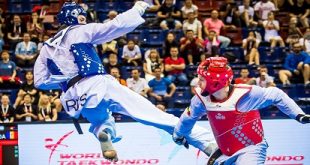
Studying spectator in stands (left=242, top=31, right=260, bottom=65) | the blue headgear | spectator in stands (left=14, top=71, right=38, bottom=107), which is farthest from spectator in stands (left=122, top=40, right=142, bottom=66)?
the blue headgear

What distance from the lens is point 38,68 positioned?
1059 cm

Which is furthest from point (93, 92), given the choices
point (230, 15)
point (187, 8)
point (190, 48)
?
point (230, 15)

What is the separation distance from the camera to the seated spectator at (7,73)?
712 inches

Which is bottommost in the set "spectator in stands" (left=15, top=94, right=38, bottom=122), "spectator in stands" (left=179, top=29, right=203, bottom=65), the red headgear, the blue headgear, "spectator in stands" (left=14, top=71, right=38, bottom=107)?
"spectator in stands" (left=15, top=94, right=38, bottom=122)

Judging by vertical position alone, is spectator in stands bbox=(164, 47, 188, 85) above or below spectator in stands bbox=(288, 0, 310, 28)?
below

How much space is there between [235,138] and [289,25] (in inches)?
505

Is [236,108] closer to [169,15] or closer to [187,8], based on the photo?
[169,15]

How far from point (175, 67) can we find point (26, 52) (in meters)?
3.58

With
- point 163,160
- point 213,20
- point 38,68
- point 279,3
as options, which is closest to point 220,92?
point 38,68

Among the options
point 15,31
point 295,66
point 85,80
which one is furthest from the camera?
point 15,31

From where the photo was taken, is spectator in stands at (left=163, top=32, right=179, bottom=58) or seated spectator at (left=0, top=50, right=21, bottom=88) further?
spectator in stands at (left=163, top=32, right=179, bottom=58)

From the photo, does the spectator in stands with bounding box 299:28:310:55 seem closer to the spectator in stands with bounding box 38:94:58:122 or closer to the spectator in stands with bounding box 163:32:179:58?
the spectator in stands with bounding box 163:32:179:58

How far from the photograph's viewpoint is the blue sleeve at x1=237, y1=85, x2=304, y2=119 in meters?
8.70

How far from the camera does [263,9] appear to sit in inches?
848
